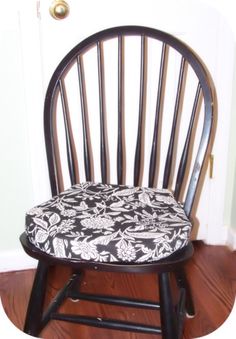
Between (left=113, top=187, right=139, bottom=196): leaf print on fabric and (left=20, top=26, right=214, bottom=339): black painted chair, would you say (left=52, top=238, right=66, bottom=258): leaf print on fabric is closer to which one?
(left=20, top=26, right=214, bottom=339): black painted chair

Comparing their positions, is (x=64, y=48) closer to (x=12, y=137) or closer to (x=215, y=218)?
(x=12, y=137)

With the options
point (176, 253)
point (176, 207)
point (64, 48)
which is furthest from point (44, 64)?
point (176, 253)

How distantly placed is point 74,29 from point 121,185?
0.54 m

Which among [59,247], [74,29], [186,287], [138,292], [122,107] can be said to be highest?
[74,29]

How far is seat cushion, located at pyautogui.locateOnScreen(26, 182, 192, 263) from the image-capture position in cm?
66

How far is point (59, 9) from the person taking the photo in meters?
1.03

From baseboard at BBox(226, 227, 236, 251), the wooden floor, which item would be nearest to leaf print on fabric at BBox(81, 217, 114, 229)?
the wooden floor

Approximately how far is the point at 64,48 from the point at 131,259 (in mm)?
752

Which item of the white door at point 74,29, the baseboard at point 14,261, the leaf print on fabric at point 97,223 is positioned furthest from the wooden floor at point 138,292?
the leaf print on fabric at point 97,223

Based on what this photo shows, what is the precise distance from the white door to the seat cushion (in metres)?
0.36

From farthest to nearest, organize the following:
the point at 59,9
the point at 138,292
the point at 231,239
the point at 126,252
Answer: the point at 231,239 → the point at 138,292 → the point at 59,9 → the point at 126,252

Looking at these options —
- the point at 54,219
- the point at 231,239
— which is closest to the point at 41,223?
the point at 54,219

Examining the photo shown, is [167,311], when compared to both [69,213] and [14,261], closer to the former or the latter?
[69,213]

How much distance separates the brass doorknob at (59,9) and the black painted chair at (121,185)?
15 cm
